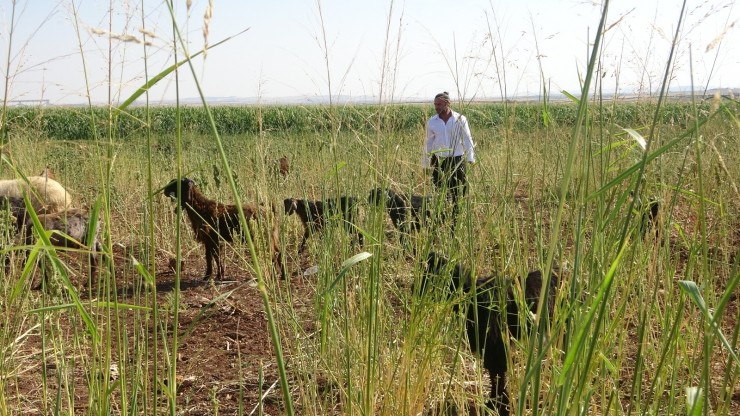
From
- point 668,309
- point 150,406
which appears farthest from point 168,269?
point 668,309

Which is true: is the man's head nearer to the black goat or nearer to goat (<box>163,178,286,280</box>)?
the black goat

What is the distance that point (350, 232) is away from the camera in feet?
13.2

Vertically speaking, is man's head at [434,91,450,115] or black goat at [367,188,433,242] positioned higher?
man's head at [434,91,450,115]

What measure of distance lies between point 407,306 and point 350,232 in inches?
69.0

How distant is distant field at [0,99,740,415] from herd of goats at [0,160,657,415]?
84 mm

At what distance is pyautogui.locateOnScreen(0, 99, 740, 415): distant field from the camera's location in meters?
1.47

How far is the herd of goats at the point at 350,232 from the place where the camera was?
2.17 metres

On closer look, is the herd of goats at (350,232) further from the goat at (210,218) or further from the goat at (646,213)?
the goat at (646,213)

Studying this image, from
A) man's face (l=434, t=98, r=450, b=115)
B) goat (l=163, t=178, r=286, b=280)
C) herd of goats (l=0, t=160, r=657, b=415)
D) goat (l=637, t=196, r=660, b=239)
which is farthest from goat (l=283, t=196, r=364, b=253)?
man's face (l=434, t=98, r=450, b=115)

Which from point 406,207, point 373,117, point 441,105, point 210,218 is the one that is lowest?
point 210,218

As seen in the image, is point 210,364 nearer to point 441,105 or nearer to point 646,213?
point 646,213

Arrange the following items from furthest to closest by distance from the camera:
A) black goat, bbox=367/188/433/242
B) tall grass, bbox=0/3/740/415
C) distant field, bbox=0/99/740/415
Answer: black goat, bbox=367/188/433/242 < distant field, bbox=0/99/740/415 < tall grass, bbox=0/3/740/415

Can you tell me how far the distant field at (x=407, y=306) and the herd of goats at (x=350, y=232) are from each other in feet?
0.28

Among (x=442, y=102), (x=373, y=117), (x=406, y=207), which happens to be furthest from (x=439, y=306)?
(x=442, y=102)
